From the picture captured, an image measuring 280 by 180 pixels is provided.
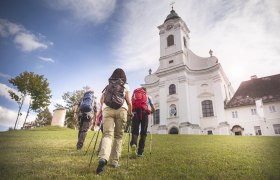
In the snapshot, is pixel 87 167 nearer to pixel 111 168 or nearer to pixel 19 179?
pixel 111 168

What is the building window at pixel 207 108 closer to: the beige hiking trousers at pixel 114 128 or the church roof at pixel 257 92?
the church roof at pixel 257 92

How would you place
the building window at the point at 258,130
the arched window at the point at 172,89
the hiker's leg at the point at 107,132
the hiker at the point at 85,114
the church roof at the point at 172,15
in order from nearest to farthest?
the hiker's leg at the point at 107,132
the hiker at the point at 85,114
the building window at the point at 258,130
the arched window at the point at 172,89
the church roof at the point at 172,15

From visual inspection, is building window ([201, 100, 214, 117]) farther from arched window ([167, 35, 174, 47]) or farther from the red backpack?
the red backpack

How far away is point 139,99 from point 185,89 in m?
26.6

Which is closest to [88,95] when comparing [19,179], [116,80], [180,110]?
[116,80]

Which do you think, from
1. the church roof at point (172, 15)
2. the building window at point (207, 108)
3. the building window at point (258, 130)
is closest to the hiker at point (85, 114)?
the building window at point (207, 108)

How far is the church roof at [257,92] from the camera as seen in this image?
2888 centimetres

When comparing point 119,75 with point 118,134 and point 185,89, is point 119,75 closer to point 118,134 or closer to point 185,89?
point 118,134

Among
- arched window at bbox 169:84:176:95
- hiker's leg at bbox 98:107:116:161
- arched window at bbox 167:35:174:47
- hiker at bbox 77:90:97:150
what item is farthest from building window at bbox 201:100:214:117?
hiker's leg at bbox 98:107:116:161

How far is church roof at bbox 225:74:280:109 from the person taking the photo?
28881 mm

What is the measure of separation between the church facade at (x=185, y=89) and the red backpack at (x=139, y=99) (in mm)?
24140

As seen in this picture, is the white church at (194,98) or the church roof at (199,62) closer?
the white church at (194,98)

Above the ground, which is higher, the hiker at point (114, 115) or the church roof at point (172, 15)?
the church roof at point (172, 15)

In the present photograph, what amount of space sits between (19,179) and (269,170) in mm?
5061
